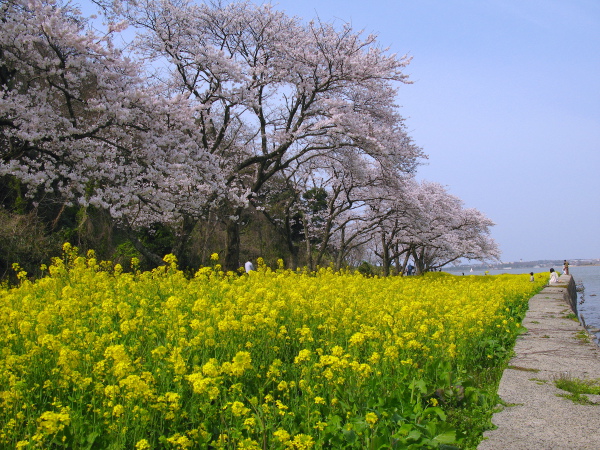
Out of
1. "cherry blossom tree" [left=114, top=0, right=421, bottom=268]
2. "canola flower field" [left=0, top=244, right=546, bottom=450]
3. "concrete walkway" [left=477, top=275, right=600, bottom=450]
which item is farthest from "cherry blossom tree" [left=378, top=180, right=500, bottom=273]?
"canola flower field" [left=0, top=244, right=546, bottom=450]

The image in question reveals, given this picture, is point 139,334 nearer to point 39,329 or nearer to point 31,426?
point 39,329

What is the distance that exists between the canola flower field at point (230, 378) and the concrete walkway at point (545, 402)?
27 cm

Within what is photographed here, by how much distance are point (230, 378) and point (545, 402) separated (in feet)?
7.23

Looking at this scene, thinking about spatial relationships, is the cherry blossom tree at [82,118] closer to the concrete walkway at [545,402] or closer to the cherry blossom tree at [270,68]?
the cherry blossom tree at [270,68]

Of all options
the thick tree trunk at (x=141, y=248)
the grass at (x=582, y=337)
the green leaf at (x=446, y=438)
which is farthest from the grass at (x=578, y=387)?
the thick tree trunk at (x=141, y=248)

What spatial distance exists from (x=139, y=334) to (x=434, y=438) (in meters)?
2.42

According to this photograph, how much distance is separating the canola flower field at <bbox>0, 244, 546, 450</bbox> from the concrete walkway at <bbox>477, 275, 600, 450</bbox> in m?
0.27

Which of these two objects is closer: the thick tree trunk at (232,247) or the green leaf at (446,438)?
the green leaf at (446,438)

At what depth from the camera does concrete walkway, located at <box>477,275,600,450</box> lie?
287 cm

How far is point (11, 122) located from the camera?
9023 millimetres

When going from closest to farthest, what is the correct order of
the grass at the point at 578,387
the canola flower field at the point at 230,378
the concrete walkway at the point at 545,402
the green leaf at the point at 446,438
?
the canola flower field at the point at 230,378 < the green leaf at the point at 446,438 < the concrete walkway at the point at 545,402 < the grass at the point at 578,387

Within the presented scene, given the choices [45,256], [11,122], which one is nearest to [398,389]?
[11,122]

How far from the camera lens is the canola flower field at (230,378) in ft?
8.32

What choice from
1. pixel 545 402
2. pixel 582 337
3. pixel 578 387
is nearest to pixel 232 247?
pixel 582 337
